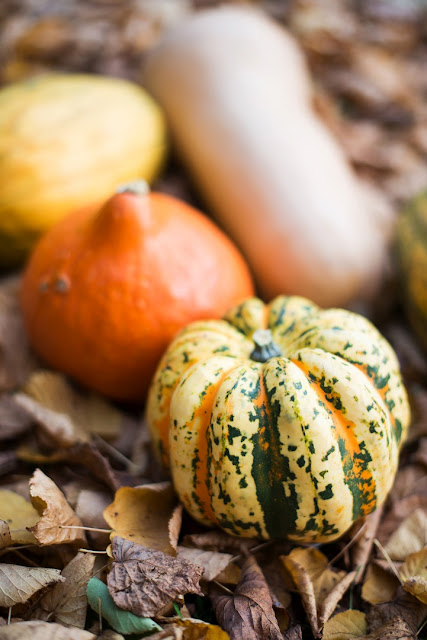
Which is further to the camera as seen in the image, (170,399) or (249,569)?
(170,399)

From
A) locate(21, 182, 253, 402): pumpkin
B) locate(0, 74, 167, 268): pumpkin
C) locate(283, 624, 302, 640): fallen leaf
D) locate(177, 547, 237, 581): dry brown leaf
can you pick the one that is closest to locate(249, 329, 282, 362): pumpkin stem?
locate(21, 182, 253, 402): pumpkin

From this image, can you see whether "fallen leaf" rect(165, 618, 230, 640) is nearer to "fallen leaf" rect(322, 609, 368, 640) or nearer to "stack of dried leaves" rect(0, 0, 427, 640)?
"stack of dried leaves" rect(0, 0, 427, 640)

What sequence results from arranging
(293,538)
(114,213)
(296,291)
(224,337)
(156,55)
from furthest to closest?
(156,55)
(296,291)
(114,213)
(224,337)
(293,538)

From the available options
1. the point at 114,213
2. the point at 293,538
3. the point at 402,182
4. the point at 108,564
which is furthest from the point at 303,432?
the point at 402,182

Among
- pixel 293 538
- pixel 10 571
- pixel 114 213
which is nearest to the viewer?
pixel 10 571

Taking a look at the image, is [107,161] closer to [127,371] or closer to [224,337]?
[127,371]

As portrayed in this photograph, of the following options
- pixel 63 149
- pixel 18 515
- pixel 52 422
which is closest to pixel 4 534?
pixel 18 515

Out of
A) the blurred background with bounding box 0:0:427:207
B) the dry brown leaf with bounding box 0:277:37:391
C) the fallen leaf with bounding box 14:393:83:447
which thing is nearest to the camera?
the fallen leaf with bounding box 14:393:83:447
